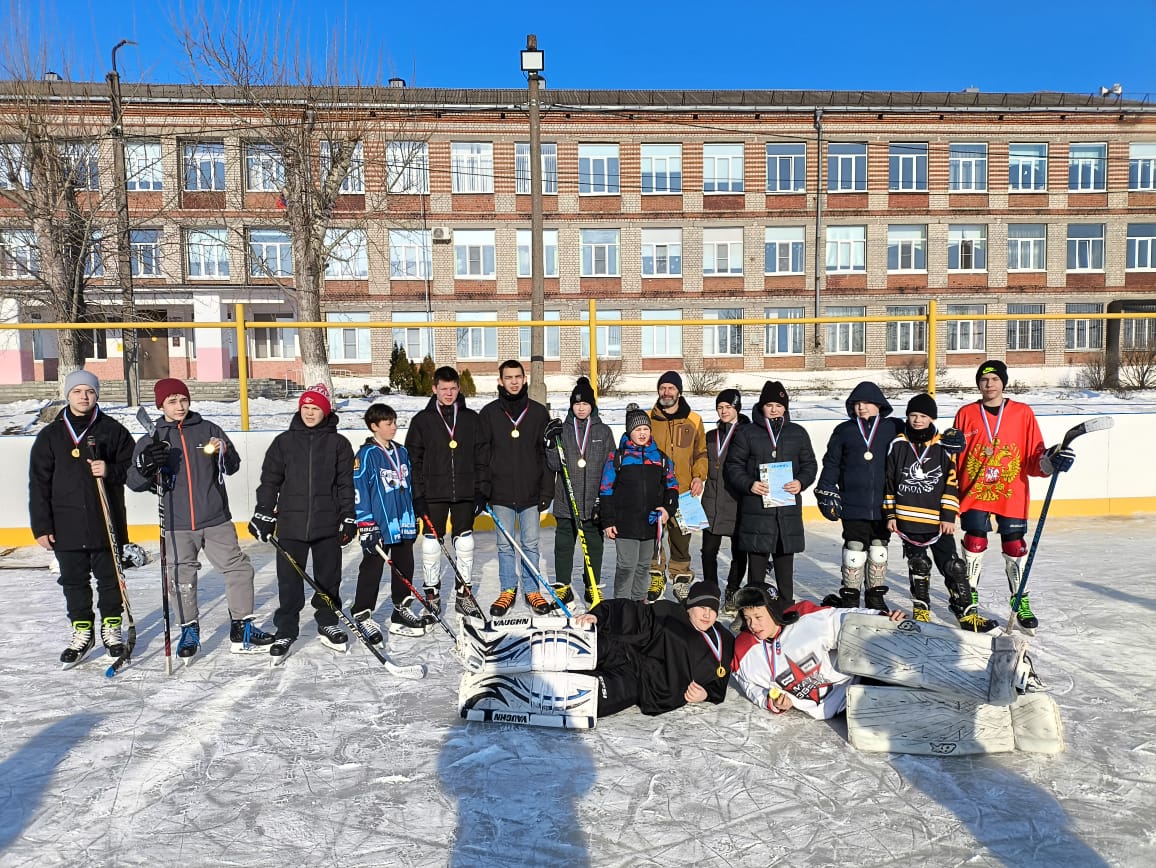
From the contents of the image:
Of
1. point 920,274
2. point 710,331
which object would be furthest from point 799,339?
point 920,274

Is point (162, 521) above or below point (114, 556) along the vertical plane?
above

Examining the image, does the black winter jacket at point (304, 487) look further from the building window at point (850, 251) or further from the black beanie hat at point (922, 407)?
the building window at point (850, 251)

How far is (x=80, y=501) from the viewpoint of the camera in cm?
482

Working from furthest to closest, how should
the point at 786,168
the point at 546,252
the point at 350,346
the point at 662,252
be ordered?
the point at 786,168
the point at 662,252
the point at 546,252
the point at 350,346

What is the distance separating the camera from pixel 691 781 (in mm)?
3443

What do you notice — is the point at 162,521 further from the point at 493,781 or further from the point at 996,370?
the point at 996,370

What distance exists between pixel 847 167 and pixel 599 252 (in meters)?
9.60

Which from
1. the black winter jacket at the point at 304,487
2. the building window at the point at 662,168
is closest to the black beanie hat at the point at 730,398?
the black winter jacket at the point at 304,487

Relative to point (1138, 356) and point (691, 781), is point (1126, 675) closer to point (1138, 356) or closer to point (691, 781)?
point (691, 781)

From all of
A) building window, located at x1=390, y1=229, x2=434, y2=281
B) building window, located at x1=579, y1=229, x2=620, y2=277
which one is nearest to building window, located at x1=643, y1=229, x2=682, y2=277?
building window, located at x1=579, y1=229, x2=620, y2=277

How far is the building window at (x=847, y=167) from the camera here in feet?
98.0

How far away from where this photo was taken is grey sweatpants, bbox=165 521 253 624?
4.96m

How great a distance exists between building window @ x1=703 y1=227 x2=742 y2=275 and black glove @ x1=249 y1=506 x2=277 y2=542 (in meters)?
26.4

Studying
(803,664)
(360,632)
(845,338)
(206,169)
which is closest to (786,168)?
(845,338)
